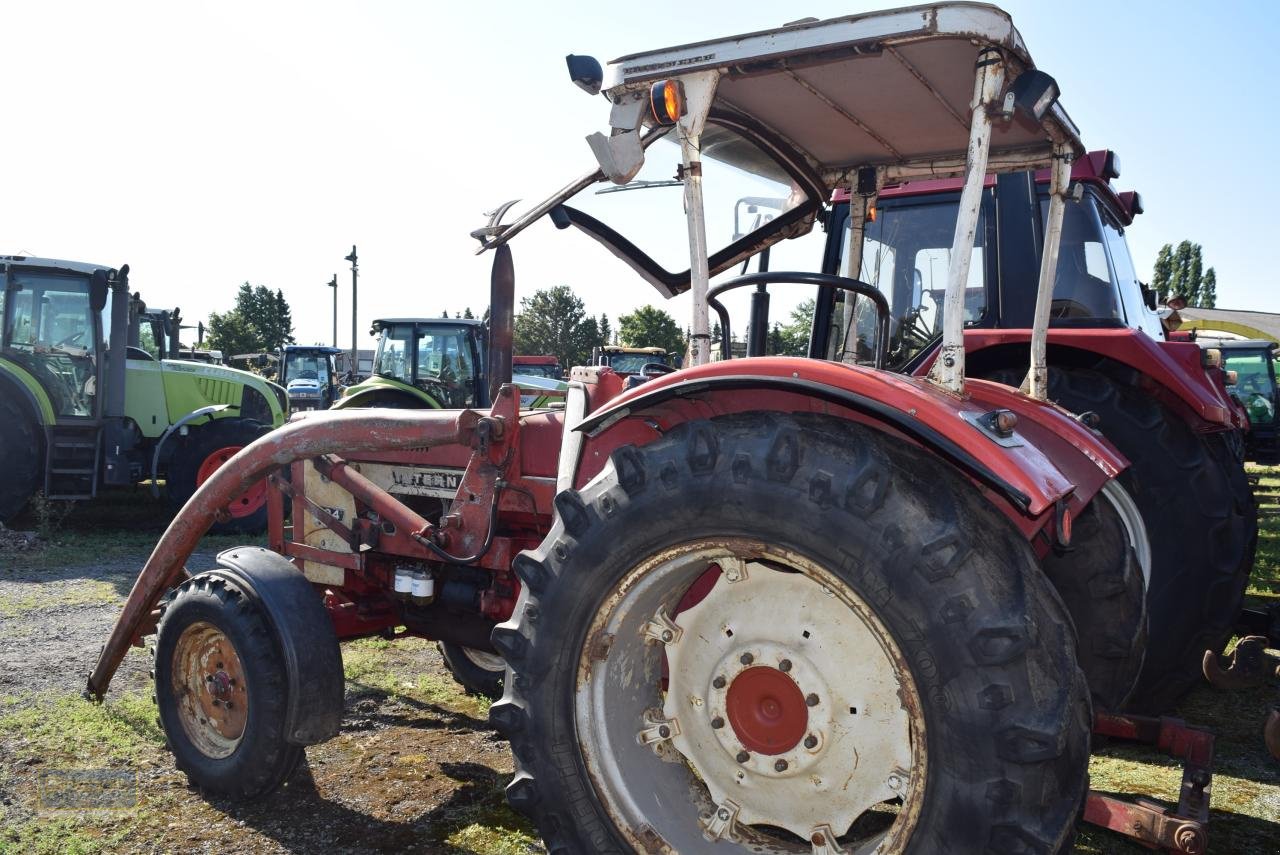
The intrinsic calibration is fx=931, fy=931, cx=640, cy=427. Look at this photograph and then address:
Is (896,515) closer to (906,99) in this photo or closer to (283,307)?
(906,99)

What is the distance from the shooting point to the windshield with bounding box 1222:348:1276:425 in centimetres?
1541

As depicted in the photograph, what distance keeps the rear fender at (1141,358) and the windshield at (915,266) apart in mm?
390

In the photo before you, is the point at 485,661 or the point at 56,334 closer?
the point at 485,661

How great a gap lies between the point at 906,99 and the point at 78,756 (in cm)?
361

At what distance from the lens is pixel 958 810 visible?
173 cm

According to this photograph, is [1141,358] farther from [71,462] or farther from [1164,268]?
[1164,268]

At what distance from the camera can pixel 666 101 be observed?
7.67 ft

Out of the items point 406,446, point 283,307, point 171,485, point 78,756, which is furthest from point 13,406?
point 283,307

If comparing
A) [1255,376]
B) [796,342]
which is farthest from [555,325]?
[796,342]

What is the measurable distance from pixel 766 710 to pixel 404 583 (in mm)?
1601

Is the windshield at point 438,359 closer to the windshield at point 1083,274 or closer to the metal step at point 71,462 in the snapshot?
the metal step at point 71,462

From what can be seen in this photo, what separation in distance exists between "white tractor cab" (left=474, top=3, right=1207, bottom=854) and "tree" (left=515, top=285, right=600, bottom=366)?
59147 millimetres

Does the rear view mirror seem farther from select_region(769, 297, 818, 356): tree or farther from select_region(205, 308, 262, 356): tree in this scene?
select_region(205, 308, 262, 356): tree

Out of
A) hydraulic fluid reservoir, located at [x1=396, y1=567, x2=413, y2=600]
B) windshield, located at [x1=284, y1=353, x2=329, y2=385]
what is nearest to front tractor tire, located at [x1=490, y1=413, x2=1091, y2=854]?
hydraulic fluid reservoir, located at [x1=396, y1=567, x2=413, y2=600]
